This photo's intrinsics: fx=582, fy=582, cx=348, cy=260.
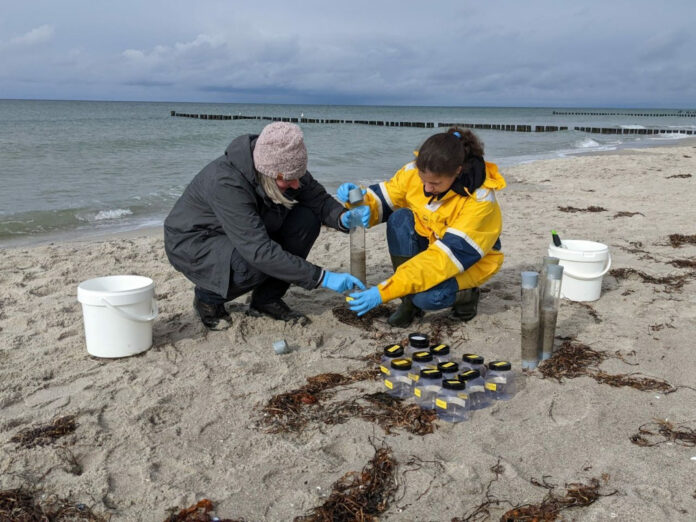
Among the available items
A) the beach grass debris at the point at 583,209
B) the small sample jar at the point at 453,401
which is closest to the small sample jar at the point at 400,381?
the small sample jar at the point at 453,401

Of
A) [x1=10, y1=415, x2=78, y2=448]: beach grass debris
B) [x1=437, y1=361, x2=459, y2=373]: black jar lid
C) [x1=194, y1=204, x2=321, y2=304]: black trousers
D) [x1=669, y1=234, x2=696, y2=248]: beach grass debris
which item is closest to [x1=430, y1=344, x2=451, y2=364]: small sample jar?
[x1=437, y1=361, x2=459, y2=373]: black jar lid

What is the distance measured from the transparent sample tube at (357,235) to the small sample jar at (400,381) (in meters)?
1.26

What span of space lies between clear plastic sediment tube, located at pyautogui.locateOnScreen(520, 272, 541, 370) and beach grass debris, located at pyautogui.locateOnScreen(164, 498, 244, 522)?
6.17 feet

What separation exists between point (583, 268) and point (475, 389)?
1.85m

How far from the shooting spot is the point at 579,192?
947 cm

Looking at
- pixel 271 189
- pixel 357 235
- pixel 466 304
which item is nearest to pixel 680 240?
pixel 466 304

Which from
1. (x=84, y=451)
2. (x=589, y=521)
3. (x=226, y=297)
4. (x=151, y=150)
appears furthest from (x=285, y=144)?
(x=151, y=150)

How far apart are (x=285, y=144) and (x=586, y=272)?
2.45 metres

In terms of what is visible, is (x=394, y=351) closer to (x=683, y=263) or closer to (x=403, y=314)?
(x=403, y=314)

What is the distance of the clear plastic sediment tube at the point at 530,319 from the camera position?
10.3 feet

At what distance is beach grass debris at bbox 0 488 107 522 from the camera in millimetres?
2057

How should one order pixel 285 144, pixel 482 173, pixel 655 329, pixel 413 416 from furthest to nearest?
pixel 655 329 < pixel 482 173 < pixel 285 144 < pixel 413 416

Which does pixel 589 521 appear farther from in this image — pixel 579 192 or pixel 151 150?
pixel 151 150

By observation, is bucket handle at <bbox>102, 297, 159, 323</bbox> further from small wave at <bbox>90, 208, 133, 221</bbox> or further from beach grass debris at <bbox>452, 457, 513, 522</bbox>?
small wave at <bbox>90, 208, 133, 221</bbox>
